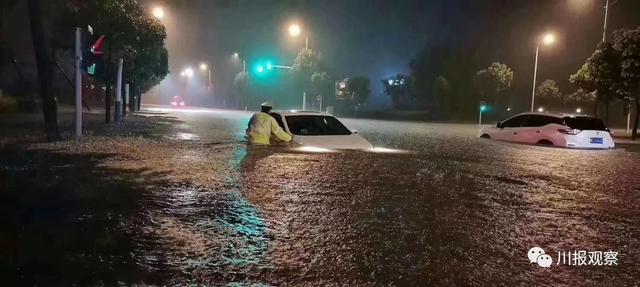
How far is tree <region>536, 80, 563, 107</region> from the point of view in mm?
46375

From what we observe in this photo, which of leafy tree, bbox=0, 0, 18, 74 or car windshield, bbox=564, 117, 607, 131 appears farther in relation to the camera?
leafy tree, bbox=0, 0, 18, 74

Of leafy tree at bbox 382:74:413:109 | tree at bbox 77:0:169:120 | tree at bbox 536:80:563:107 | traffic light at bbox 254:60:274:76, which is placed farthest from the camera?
leafy tree at bbox 382:74:413:109

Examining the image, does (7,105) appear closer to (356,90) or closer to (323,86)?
(323,86)

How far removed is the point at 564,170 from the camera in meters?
11.3

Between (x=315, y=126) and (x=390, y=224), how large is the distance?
6.66 meters

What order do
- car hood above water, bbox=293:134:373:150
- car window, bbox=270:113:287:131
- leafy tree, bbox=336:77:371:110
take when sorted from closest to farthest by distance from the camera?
1. car hood above water, bbox=293:134:373:150
2. car window, bbox=270:113:287:131
3. leafy tree, bbox=336:77:371:110

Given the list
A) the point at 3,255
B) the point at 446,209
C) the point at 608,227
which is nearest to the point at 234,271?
the point at 3,255

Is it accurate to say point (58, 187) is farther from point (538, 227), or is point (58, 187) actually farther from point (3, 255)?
point (538, 227)

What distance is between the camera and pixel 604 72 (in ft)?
87.5

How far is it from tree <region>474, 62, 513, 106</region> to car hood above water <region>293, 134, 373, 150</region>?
45.1m

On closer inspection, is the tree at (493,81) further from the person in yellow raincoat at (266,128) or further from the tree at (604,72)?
the person in yellow raincoat at (266,128)

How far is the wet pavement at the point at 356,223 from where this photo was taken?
14.2 feet

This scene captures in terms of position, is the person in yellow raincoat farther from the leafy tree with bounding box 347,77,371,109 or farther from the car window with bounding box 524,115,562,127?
the leafy tree with bounding box 347,77,371,109

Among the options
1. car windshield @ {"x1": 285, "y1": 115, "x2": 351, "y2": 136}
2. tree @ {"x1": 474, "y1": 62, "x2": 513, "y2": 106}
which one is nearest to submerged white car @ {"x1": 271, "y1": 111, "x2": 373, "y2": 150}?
car windshield @ {"x1": 285, "y1": 115, "x2": 351, "y2": 136}
